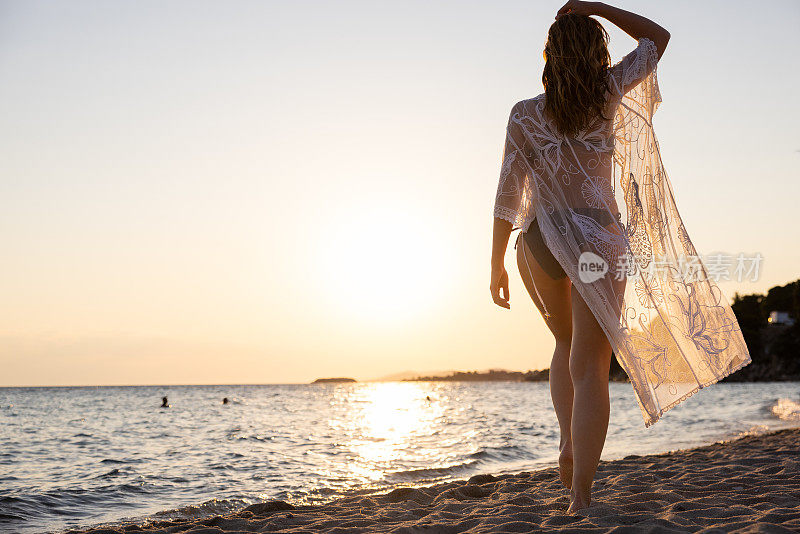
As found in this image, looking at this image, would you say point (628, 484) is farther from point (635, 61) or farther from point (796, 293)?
point (796, 293)

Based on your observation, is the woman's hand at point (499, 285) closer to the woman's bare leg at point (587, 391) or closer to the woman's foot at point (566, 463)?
the woman's bare leg at point (587, 391)

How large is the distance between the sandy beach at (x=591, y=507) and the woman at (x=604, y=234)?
1.00 ft

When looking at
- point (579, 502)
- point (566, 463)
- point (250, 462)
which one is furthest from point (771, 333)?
point (579, 502)

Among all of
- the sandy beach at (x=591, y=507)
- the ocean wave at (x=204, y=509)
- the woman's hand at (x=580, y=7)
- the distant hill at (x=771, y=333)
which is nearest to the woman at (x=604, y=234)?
the woman's hand at (x=580, y=7)

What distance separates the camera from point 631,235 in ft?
8.75

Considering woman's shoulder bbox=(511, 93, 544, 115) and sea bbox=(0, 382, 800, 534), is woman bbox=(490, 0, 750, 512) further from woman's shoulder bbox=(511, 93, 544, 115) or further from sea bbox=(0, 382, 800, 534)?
sea bbox=(0, 382, 800, 534)

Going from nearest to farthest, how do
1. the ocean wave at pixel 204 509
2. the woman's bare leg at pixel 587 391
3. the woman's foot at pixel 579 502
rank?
the woman's bare leg at pixel 587 391, the woman's foot at pixel 579 502, the ocean wave at pixel 204 509

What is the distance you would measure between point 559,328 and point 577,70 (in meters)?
1.14

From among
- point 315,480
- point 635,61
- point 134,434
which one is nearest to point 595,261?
point 635,61

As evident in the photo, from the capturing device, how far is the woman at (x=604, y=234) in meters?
2.55

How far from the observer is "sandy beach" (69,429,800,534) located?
2.52m

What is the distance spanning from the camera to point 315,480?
25.1ft

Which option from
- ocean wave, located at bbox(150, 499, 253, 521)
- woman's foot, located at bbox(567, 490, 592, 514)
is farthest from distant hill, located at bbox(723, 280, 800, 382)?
woman's foot, located at bbox(567, 490, 592, 514)

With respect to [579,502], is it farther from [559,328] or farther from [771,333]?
[771,333]
